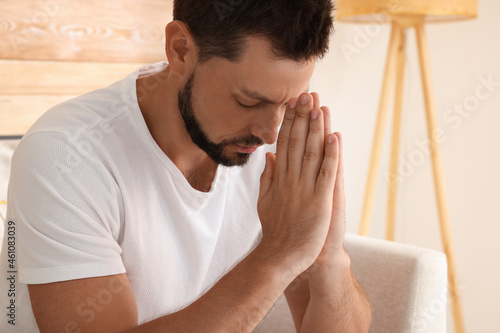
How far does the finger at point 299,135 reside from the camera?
3.26ft

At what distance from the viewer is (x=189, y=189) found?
1.12 m

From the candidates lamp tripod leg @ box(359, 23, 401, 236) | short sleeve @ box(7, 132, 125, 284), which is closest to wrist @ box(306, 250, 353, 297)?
short sleeve @ box(7, 132, 125, 284)

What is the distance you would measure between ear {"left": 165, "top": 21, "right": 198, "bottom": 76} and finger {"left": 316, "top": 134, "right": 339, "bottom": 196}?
0.97ft

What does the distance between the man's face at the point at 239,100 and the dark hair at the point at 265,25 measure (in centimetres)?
2

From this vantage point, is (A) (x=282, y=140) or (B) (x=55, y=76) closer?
(A) (x=282, y=140)

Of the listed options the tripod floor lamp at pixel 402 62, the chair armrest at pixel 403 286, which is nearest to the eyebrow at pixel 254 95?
the chair armrest at pixel 403 286

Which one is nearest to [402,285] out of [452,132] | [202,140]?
[202,140]

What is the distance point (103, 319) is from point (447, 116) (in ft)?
5.71

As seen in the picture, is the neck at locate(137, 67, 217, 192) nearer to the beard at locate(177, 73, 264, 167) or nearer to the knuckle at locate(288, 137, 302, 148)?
the beard at locate(177, 73, 264, 167)

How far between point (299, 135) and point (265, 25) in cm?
20

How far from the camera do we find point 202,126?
1.07 m

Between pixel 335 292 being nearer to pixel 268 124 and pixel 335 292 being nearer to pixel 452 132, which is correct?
pixel 268 124

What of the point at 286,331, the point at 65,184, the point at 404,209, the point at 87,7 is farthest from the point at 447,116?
the point at 65,184

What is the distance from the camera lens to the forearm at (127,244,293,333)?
0.88 m
